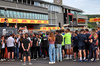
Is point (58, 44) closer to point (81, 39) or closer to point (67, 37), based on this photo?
point (67, 37)

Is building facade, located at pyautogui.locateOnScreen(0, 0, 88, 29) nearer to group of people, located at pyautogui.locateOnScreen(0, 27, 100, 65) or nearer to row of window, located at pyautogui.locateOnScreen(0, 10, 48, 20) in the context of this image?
row of window, located at pyautogui.locateOnScreen(0, 10, 48, 20)

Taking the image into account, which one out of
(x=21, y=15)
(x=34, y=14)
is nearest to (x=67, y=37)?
(x=21, y=15)

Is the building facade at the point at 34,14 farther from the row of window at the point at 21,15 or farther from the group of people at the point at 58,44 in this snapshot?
the group of people at the point at 58,44

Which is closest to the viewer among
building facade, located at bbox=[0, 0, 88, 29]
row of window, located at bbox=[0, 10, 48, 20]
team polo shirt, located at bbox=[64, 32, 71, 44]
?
team polo shirt, located at bbox=[64, 32, 71, 44]

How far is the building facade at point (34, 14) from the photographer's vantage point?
45750mm

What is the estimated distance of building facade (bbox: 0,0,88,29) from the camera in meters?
45.8

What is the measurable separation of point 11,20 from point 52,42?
3603 cm

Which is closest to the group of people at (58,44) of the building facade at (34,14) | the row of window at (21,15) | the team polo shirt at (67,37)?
the team polo shirt at (67,37)

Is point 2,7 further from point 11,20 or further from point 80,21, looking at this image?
point 80,21

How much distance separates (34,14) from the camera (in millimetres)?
56594

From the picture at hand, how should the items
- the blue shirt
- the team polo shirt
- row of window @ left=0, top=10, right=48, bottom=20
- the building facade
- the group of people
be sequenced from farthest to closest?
the building facade → row of window @ left=0, top=10, right=48, bottom=20 → the team polo shirt → the blue shirt → the group of people

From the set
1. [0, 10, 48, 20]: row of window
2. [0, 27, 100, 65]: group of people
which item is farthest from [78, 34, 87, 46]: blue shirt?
[0, 10, 48, 20]: row of window

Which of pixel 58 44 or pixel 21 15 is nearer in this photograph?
pixel 58 44

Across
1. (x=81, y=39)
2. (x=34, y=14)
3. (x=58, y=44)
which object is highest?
(x=34, y=14)
